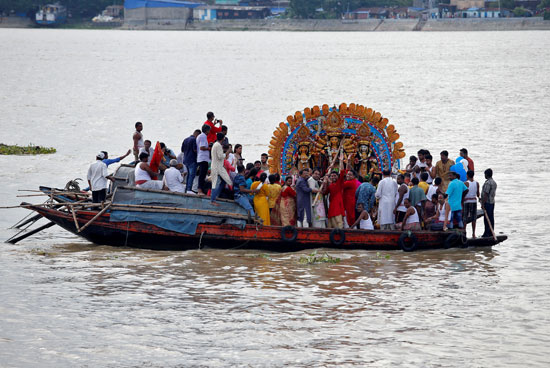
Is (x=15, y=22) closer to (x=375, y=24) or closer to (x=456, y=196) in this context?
(x=375, y=24)

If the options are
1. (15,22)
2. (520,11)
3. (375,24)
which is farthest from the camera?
(15,22)

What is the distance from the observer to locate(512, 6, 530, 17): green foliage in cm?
15625

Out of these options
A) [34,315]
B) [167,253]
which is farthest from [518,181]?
[34,315]

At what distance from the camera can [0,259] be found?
18.5 metres

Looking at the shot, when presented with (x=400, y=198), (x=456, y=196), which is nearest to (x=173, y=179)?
(x=400, y=198)

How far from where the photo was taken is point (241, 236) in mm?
18016

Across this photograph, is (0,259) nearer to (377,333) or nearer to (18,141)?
(377,333)

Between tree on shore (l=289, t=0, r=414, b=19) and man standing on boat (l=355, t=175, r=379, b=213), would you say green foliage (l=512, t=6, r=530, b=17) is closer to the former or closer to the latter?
tree on shore (l=289, t=0, r=414, b=19)

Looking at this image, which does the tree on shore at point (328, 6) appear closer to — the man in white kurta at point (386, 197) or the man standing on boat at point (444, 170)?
the man standing on boat at point (444, 170)

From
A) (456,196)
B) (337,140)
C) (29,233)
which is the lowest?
(29,233)

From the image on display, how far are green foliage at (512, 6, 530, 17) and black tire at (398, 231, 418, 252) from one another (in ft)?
484

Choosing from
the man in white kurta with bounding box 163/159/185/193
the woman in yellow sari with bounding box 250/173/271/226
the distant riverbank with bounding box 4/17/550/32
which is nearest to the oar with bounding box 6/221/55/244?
the man in white kurta with bounding box 163/159/185/193

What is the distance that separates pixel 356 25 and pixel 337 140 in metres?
160

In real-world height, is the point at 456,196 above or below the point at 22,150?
above
